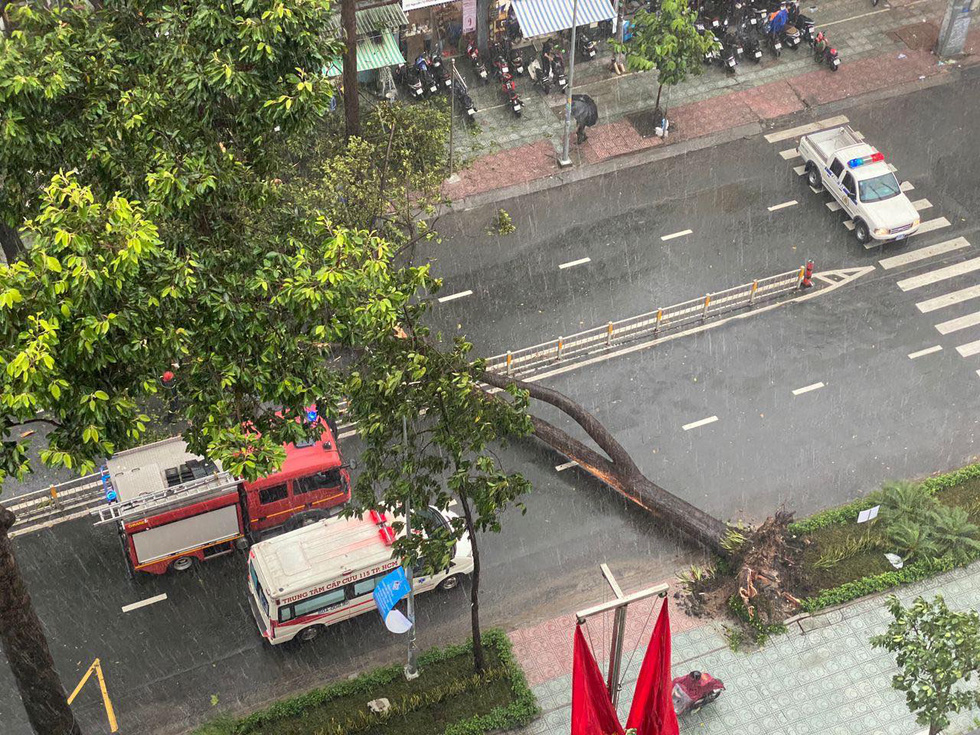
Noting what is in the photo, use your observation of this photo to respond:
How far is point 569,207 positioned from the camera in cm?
3497

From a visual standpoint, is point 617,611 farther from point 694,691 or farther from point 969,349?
point 969,349

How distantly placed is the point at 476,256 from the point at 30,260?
18.3m

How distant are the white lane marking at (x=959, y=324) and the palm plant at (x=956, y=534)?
686cm

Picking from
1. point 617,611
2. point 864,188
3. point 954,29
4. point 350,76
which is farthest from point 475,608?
point 954,29

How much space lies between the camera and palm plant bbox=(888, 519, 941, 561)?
2592 centimetres

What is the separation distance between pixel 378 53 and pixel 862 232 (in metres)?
15.6

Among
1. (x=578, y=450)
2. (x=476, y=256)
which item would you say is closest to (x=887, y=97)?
(x=476, y=256)

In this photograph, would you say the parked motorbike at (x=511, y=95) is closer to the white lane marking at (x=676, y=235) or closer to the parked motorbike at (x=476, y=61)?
the parked motorbike at (x=476, y=61)

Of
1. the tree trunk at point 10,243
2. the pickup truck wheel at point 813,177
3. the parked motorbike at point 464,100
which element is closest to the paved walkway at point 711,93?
the parked motorbike at point 464,100

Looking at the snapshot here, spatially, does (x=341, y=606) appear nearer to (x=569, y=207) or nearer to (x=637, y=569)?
(x=637, y=569)

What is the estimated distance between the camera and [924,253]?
3347 centimetres

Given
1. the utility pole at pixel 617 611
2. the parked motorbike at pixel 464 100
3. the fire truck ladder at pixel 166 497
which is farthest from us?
the parked motorbike at pixel 464 100

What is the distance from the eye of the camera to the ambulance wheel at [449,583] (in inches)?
1015

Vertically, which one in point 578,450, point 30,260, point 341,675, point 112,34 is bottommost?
point 341,675
